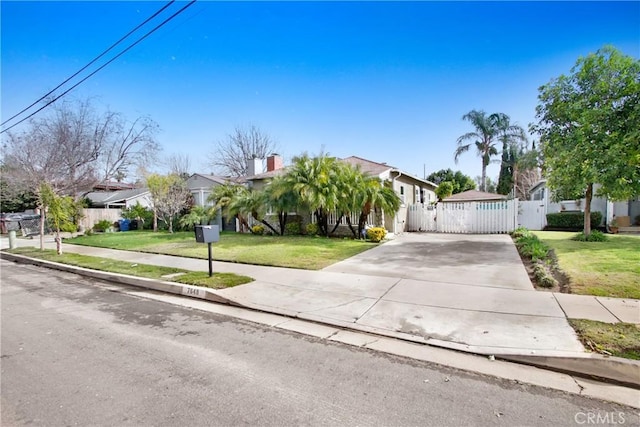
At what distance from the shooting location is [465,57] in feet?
36.6

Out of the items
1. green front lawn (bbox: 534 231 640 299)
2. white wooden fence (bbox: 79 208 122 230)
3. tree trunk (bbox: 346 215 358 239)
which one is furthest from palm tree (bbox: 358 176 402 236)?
white wooden fence (bbox: 79 208 122 230)

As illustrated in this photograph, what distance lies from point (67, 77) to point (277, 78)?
310 inches

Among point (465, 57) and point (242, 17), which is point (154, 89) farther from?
point (465, 57)

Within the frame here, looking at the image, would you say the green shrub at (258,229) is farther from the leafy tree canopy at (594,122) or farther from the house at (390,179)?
the leafy tree canopy at (594,122)

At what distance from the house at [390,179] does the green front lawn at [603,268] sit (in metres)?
7.03

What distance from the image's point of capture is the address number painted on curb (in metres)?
6.27

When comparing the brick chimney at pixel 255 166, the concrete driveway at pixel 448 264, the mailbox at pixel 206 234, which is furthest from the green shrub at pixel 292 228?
the mailbox at pixel 206 234

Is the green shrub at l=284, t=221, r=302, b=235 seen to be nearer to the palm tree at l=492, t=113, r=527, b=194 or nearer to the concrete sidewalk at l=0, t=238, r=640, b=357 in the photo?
the concrete sidewalk at l=0, t=238, r=640, b=357

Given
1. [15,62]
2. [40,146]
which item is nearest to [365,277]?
[15,62]

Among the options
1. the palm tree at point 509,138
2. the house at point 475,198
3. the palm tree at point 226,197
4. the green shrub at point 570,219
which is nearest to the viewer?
the green shrub at point 570,219

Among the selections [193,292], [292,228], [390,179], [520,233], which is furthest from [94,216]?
[520,233]

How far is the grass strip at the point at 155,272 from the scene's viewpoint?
683 centimetres

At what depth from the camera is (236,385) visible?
3014 millimetres

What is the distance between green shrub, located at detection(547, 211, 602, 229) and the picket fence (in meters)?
4.08
